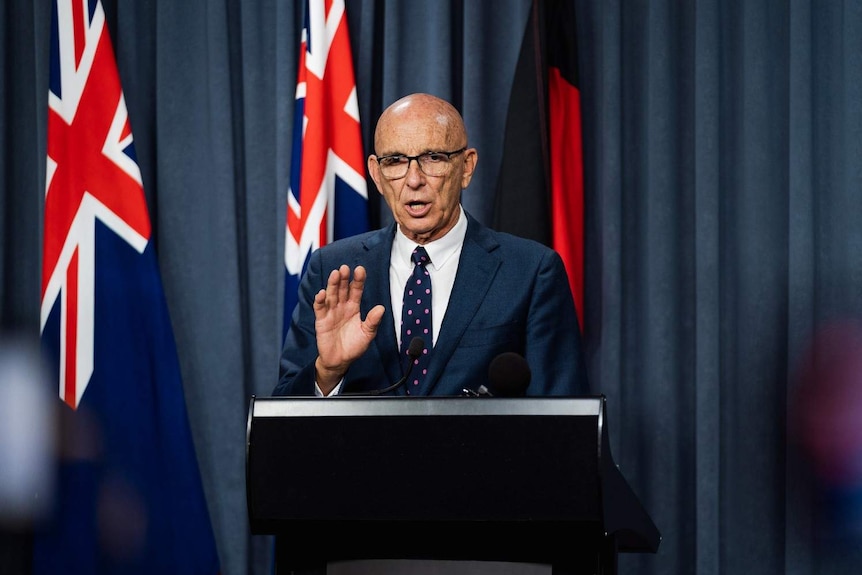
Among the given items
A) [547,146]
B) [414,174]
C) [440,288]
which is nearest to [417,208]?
[414,174]

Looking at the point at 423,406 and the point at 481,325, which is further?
the point at 481,325

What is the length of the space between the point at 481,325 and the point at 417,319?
0.46 feet

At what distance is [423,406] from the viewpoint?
1.46m

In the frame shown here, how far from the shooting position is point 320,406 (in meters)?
A: 1.49

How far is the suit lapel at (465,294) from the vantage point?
2035mm

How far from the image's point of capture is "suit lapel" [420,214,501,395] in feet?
6.68

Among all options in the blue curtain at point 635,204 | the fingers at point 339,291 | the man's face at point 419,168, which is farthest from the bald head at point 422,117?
the blue curtain at point 635,204

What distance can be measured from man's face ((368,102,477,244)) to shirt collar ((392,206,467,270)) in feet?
0.10

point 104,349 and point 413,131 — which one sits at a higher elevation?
point 413,131

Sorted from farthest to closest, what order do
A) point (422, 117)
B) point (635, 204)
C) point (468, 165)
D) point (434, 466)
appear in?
point (635, 204)
point (468, 165)
point (422, 117)
point (434, 466)

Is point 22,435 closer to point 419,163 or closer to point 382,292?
point 382,292

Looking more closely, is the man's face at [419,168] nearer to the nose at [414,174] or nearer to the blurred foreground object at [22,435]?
the nose at [414,174]

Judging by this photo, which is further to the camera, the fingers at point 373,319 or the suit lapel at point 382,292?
the suit lapel at point 382,292

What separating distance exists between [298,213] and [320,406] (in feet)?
6.52
